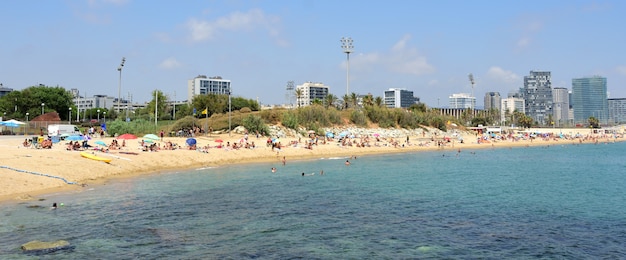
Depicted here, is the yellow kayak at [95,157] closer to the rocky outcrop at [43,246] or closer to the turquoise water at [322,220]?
the turquoise water at [322,220]

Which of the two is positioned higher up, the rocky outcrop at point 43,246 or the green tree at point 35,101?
the green tree at point 35,101

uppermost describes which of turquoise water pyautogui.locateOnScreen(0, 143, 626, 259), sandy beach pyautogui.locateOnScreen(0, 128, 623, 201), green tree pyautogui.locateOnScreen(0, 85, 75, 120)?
green tree pyautogui.locateOnScreen(0, 85, 75, 120)

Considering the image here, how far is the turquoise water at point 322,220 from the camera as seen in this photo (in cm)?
1291

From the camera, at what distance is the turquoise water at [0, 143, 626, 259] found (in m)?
12.9

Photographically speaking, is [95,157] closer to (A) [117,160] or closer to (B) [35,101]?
(A) [117,160]

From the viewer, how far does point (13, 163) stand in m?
24.7

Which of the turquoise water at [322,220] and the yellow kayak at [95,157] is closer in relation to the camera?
the turquoise water at [322,220]

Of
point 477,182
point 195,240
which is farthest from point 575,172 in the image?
point 195,240

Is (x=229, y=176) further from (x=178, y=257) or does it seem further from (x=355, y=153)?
(x=355, y=153)

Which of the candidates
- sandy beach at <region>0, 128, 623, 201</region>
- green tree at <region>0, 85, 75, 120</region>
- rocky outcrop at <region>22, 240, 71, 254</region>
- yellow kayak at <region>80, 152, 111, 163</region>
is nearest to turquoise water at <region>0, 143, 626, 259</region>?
rocky outcrop at <region>22, 240, 71, 254</region>

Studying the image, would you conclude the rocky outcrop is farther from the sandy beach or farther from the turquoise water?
the sandy beach

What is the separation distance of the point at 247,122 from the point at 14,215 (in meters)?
43.8

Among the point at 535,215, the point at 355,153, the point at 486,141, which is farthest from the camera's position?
the point at 486,141

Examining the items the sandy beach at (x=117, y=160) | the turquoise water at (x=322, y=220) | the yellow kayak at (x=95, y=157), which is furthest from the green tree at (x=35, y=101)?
the turquoise water at (x=322, y=220)
